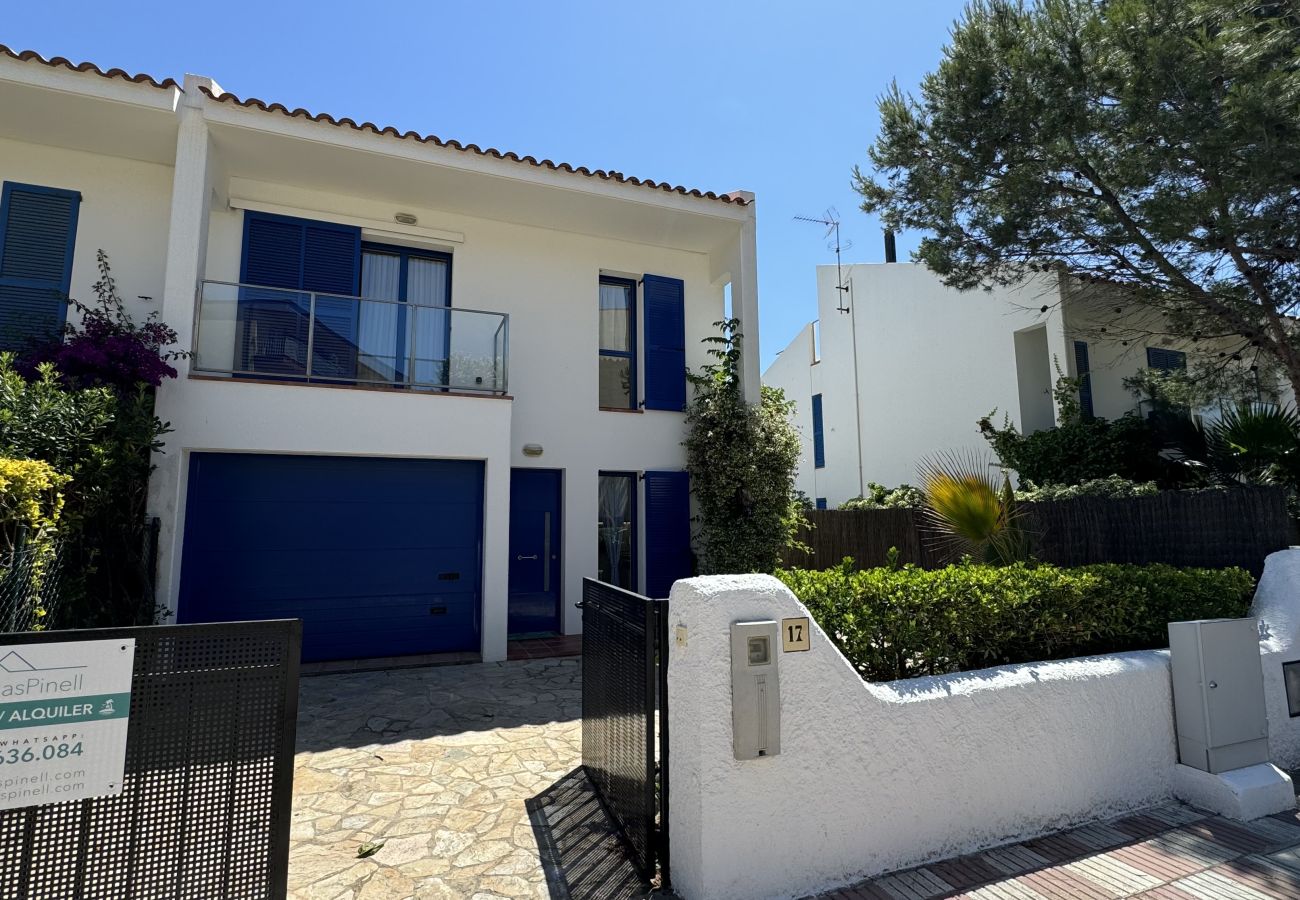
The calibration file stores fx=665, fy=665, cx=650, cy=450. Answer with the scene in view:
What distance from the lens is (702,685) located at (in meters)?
3.05

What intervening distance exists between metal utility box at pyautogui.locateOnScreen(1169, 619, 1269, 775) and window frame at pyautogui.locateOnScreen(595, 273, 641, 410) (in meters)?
6.78

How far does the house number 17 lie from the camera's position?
10.5 ft

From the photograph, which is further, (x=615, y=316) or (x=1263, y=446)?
(x=615, y=316)

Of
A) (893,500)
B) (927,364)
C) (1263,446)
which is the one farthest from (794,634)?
(927,364)

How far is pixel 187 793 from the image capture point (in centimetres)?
263

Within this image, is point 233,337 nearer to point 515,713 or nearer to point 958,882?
point 515,713

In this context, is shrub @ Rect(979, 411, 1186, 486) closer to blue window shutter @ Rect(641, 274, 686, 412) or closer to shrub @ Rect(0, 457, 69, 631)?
blue window shutter @ Rect(641, 274, 686, 412)

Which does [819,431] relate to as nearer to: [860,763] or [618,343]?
[618,343]

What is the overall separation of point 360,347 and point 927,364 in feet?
39.6

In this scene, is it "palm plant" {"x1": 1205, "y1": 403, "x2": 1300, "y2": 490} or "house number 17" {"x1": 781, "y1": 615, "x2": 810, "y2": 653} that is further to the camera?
"palm plant" {"x1": 1205, "y1": 403, "x2": 1300, "y2": 490}

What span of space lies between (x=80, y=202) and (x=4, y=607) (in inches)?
225

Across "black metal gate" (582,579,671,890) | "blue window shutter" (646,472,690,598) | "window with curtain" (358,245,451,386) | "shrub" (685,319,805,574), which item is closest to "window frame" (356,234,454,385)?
→ "window with curtain" (358,245,451,386)

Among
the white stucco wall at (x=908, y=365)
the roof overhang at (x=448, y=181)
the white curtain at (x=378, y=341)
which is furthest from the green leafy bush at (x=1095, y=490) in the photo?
the white curtain at (x=378, y=341)

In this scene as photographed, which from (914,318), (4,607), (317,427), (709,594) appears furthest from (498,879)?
(914,318)
